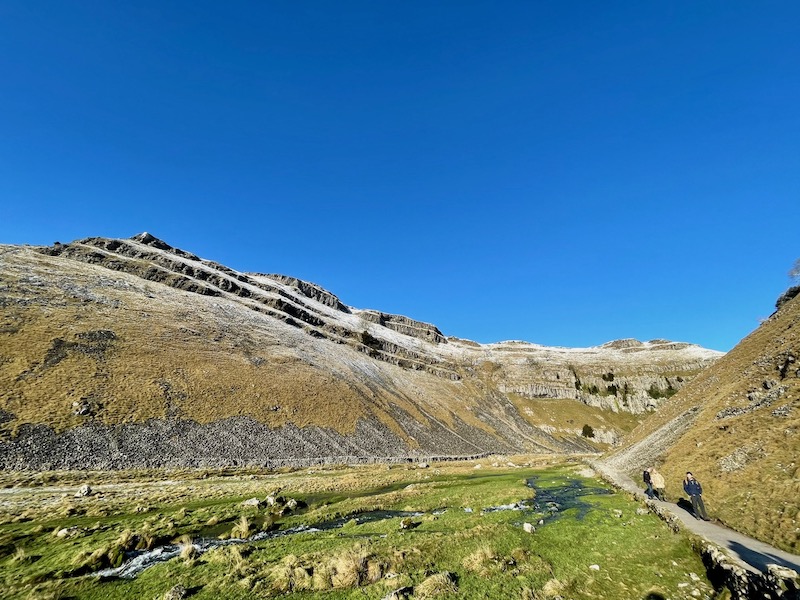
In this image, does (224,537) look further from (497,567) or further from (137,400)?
(137,400)

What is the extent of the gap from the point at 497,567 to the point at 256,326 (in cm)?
10618

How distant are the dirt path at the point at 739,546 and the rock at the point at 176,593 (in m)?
22.1

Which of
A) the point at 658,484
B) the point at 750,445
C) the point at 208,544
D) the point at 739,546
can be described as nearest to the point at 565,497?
the point at 658,484

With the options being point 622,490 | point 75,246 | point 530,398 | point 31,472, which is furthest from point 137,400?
point 530,398

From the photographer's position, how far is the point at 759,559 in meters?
15.0

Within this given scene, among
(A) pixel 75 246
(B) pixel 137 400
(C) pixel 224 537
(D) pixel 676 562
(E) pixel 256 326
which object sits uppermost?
(A) pixel 75 246

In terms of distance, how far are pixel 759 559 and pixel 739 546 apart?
2106 mm

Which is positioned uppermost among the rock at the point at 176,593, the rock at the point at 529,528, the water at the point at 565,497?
the rock at the point at 176,593

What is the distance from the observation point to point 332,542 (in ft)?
72.0

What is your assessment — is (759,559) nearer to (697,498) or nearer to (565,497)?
(697,498)

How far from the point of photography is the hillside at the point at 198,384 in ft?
166

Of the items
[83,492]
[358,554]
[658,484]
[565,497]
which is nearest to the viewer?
[358,554]

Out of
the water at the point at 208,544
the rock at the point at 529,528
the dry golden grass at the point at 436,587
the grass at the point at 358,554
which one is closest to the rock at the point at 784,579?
the grass at the point at 358,554

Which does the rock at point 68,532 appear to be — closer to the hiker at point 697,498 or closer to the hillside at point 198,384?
the hillside at point 198,384
